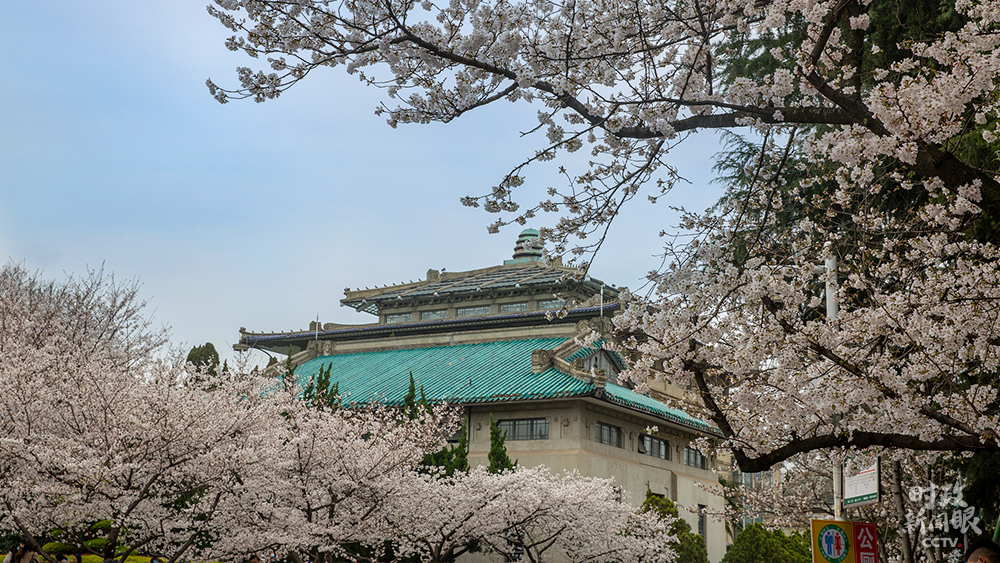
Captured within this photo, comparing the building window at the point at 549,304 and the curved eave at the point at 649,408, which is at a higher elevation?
the building window at the point at 549,304

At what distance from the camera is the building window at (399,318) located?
4322 cm

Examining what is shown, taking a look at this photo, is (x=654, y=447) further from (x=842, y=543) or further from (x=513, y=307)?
(x=842, y=543)

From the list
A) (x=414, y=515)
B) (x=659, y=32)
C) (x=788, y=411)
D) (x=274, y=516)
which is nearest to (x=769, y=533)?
(x=414, y=515)

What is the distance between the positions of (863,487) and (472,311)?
3317cm

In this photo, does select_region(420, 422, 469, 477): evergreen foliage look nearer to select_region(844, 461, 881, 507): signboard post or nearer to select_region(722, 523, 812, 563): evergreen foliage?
select_region(722, 523, 812, 563): evergreen foliage

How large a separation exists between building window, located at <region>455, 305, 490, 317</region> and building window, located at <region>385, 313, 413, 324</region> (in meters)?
3.03

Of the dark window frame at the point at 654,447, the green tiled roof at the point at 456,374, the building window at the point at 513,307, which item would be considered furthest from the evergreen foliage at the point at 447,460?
the building window at the point at 513,307

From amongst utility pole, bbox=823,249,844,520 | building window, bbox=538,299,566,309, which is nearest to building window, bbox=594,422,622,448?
building window, bbox=538,299,566,309

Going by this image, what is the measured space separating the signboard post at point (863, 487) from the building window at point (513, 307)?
30.4 m

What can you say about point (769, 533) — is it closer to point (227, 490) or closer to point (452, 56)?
point (227, 490)

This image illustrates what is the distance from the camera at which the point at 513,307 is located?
40031mm

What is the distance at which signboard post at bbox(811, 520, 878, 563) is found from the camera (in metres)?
8.42

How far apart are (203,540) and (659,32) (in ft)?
64.1

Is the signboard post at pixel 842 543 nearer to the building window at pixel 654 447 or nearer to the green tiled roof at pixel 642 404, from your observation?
the green tiled roof at pixel 642 404
